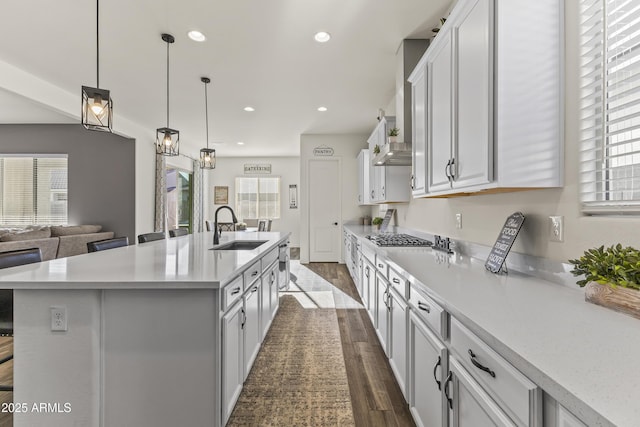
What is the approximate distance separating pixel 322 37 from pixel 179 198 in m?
6.83

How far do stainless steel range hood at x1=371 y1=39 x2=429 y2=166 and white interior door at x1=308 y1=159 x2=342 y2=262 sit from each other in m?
3.41

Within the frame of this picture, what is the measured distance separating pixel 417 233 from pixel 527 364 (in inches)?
→ 109

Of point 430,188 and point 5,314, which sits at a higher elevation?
point 430,188

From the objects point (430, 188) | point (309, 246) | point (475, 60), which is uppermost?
point (475, 60)

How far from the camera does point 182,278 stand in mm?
1432

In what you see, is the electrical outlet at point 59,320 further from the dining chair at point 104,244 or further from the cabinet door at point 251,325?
the dining chair at point 104,244

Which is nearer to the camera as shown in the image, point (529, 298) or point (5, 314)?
point (529, 298)

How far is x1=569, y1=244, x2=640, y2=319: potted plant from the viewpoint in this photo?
0.92 metres

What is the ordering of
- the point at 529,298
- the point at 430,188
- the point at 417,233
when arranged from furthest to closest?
the point at 417,233
the point at 430,188
the point at 529,298

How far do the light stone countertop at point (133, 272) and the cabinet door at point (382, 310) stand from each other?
3.24 ft

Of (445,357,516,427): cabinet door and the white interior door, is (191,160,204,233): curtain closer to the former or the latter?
the white interior door

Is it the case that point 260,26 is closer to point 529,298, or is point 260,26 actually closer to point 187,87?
point 187,87

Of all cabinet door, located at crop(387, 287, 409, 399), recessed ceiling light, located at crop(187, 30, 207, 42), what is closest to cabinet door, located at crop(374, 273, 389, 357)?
cabinet door, located at crop(387, 287, 409, 399)

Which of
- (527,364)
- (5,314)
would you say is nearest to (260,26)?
(5,314)
